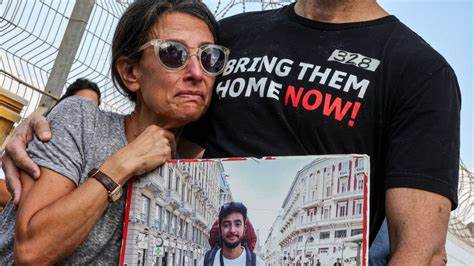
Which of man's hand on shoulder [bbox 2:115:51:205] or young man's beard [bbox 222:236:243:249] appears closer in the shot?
young man's beard [bbox 222:236:243:249]

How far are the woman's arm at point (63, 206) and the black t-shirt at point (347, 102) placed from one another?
11.7 inches

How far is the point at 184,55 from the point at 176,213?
52 centimetres

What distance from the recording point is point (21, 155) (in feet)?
7.45

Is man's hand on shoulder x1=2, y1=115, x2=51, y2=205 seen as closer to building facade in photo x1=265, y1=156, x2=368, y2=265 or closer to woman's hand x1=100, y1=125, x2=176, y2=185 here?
woman's hand x1=100, y1=125, x2=176, y2=185

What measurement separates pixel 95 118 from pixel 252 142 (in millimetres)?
515

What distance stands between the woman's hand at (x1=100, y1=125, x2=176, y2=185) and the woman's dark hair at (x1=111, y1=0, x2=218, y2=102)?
35cm

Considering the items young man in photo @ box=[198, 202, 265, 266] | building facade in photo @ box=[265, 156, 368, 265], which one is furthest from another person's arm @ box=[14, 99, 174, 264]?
building facade in photo @ box=[265, 156, 368, 265]

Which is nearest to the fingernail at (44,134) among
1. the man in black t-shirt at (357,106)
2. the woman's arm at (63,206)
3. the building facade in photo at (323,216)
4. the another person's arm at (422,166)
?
the woman's arm at (63,206)

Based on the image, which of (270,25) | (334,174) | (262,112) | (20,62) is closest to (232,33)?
(270,25)


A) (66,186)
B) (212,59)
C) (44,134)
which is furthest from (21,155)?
(212,59)

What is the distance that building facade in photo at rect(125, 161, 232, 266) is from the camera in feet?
6.68

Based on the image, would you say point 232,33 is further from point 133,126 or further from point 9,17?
point 9,17

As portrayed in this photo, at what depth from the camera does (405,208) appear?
1920mm

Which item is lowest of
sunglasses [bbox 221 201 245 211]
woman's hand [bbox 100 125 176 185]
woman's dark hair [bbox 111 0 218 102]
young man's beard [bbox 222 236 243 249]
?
young man's beard [bbox 222 236 243 249]
